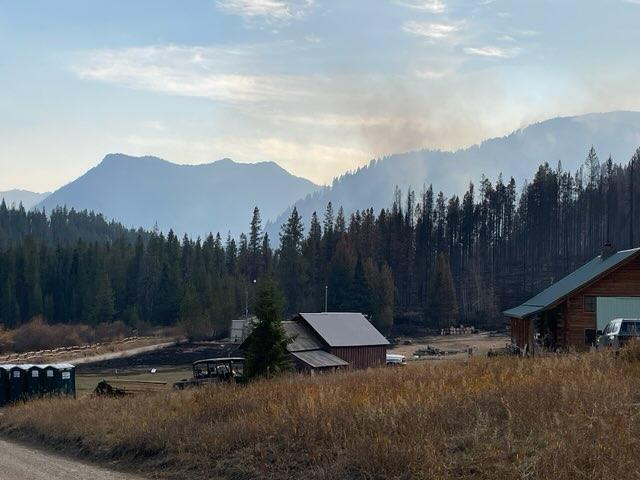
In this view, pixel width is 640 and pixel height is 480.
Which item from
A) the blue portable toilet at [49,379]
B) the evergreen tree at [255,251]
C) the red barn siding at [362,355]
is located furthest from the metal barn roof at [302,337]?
the evergreen tree at [255,251]

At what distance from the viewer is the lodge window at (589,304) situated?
40.2 metres

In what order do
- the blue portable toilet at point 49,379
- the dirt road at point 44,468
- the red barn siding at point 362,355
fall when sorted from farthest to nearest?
the red barn siding at point 362,355 < the blue portable toilet at point 49,379 < the dirt road at point 44,468

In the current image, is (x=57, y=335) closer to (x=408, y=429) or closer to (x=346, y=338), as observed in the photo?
(x=346, y=338)

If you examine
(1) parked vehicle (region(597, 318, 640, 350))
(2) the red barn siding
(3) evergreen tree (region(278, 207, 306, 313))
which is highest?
(3) evergreen tree (region(278, 207, 306, 313))

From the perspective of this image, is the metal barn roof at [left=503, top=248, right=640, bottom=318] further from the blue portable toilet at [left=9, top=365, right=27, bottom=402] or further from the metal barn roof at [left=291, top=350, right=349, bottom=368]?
the blue portable toilet at [left=9, top=365, right=27, bottom=402]

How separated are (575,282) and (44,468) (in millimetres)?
35038

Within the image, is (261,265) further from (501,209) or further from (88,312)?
(501,209)

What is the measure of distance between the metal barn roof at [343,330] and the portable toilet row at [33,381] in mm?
21891

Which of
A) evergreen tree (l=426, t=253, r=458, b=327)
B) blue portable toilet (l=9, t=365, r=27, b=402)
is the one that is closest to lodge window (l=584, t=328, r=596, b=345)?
blue portable toilet (l=9, t=365, r=27, b=402)

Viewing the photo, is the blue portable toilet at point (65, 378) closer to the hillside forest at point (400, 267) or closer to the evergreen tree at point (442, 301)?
the hillside forest at point (400, 267)

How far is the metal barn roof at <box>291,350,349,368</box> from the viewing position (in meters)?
46.7

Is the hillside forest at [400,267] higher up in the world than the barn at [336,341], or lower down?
higher up

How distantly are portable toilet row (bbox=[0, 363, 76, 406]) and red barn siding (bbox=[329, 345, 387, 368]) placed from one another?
22.2 m

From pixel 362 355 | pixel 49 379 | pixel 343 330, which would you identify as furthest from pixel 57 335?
pixel 49 379
